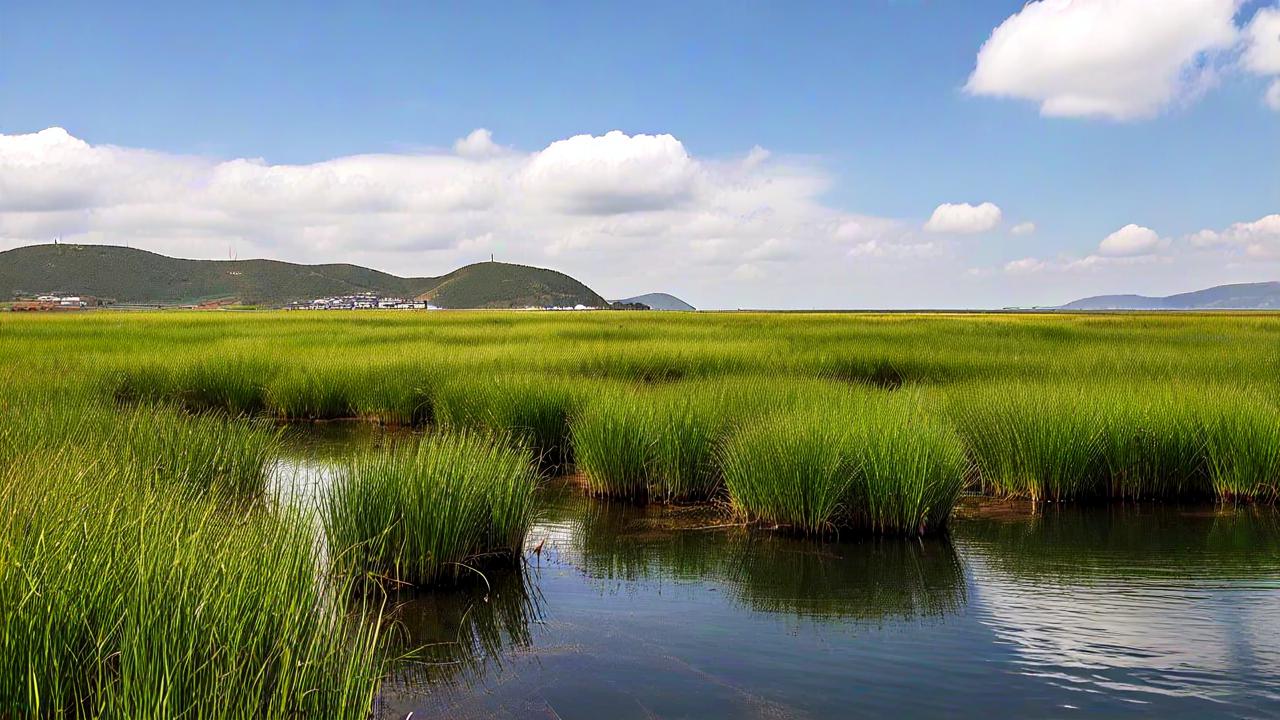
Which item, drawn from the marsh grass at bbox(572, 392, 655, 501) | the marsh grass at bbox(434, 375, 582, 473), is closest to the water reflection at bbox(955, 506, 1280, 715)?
the marsh grass at bbox(572, 392, 655, 501)

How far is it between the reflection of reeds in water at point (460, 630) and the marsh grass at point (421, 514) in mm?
244

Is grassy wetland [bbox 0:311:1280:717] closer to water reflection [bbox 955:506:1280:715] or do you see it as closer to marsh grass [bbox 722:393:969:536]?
marsh grass [bbox 722:393:969:536]

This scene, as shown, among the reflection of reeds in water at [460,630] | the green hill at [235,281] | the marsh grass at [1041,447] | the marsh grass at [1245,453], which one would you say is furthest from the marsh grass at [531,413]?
the green hill at [235,281]

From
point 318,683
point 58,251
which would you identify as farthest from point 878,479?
point 58,251

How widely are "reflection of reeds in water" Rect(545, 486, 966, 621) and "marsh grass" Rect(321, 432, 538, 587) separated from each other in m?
1.05

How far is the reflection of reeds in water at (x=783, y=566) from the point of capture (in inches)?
264

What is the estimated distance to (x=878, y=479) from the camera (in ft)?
26.8

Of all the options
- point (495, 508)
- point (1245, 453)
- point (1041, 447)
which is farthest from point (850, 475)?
point (1245, 453)

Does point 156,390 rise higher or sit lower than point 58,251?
lower

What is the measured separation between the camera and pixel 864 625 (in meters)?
6.26

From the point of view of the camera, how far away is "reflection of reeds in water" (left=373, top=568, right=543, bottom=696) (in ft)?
17.6

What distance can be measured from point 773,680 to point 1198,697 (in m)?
2.48

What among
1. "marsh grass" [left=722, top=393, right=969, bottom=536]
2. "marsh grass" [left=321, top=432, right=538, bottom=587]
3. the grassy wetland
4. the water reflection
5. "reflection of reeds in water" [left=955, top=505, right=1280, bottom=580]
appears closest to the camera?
the grassy wetland

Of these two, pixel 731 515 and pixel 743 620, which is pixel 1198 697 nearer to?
pixel 743 620
